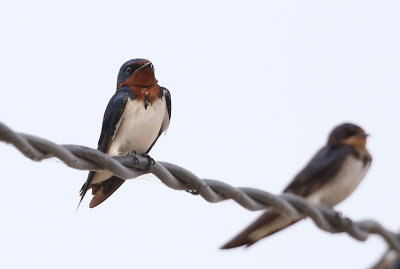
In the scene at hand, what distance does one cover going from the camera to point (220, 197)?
121 inches

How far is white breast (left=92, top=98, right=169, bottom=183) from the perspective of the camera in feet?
16.0

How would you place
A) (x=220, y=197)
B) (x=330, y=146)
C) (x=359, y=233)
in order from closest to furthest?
(x=220, y=197)
(x=359, y=233)
(x=330, y=146)

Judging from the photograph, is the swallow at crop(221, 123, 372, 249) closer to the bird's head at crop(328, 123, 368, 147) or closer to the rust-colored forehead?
the bird's head at crop(328, 123, 368, 147)

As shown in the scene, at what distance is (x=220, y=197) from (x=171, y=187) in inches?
6.4

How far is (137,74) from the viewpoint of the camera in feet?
16.8

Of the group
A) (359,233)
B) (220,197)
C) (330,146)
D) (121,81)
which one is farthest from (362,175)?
(121,81)

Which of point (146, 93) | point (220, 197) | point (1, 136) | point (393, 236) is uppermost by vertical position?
point (146, 93)

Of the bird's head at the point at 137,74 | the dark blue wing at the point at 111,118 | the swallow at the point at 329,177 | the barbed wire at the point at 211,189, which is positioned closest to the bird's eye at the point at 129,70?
the bird's head at the point at 137,74

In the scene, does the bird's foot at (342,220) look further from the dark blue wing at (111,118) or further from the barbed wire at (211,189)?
the dark blue wing at (111,118)

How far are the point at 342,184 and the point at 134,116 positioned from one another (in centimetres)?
147

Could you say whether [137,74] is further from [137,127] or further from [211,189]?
[211,189]

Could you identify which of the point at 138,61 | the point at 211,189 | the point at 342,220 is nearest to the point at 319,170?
the point at 342,220

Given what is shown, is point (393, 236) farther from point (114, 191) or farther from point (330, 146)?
point (114, 191)

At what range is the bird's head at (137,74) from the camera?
16.7 ft
